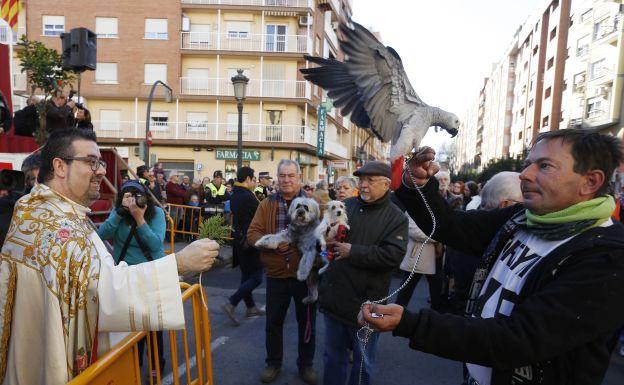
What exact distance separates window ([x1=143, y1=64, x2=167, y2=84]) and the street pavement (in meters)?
25.4

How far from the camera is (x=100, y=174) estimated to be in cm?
203

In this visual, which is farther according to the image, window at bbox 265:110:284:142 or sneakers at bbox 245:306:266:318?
window at bbox 265:110:284:142

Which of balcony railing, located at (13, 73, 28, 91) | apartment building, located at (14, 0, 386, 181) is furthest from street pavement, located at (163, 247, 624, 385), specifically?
balcony railing, located at (13, 73, 28, 91)

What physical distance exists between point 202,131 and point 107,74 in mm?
Result: 7469

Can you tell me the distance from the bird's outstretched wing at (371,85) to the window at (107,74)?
1149 inches

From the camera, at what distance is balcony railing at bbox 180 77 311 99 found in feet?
90.2

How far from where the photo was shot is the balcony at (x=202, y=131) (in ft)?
89.6

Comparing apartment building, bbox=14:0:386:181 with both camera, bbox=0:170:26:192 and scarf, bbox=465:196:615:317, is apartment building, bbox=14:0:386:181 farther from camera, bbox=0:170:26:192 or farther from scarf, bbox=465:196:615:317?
scarf, bbox=465:196:615:317

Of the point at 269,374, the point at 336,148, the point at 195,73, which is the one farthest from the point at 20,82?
the point at 269,374

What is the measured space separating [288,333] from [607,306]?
13.5 feet

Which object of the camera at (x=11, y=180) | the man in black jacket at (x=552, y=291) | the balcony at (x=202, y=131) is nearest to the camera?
the man in black jacket at (x=552, y=291)

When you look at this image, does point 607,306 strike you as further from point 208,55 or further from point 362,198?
point 208,55

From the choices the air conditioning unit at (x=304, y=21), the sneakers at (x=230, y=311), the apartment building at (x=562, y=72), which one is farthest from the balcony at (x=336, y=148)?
the sneakers at (x=230, y=311)

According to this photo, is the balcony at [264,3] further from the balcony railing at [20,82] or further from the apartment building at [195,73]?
the balcony railing at [20,82]
